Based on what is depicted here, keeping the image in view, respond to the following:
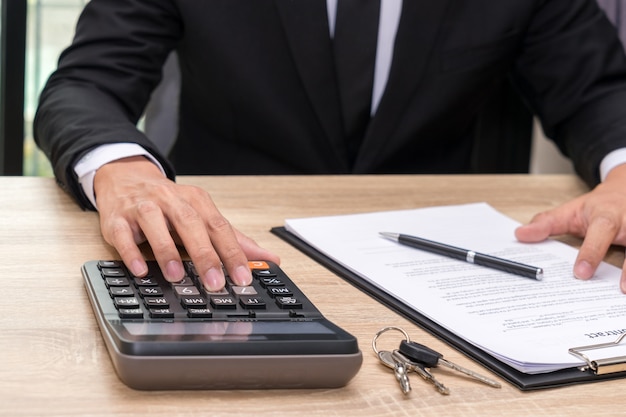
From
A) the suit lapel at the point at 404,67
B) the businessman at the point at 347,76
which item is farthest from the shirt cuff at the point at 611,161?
the suit lapel at the point at 404,67

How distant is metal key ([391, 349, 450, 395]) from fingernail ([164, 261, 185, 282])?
193 millimetres

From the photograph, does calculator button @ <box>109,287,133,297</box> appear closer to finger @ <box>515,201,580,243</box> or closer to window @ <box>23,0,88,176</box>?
finger @ <box>515,201,580,243</box>

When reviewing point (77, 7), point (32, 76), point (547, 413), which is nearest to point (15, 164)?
point (32, 76)

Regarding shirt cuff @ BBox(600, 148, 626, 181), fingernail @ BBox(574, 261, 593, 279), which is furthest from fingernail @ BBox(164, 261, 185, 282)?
shirt cuff @ BBox(600, 148, 626, 181)

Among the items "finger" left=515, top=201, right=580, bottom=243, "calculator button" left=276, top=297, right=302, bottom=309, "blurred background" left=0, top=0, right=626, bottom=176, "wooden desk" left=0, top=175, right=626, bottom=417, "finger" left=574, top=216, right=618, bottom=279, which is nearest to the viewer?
"wooden desk" left=0, top=175, right=626, bottom=417

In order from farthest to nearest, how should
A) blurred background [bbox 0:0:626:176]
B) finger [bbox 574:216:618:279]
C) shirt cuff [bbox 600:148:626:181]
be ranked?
blurred background [bbox 0:0:626:176], shirt cuff [bbox 600:148:626:181], finger [bbox 574:216:618:279]

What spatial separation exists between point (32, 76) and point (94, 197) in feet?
3.68

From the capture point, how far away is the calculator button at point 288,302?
26.5 inches

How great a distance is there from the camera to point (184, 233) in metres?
0.79

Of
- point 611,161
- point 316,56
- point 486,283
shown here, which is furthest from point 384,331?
point 316,56

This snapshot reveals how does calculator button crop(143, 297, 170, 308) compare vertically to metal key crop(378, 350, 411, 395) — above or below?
above

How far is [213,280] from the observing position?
714mm

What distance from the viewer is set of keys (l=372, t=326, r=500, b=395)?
→ 623 mm

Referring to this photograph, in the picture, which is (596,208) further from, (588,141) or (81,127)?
(81,127)
